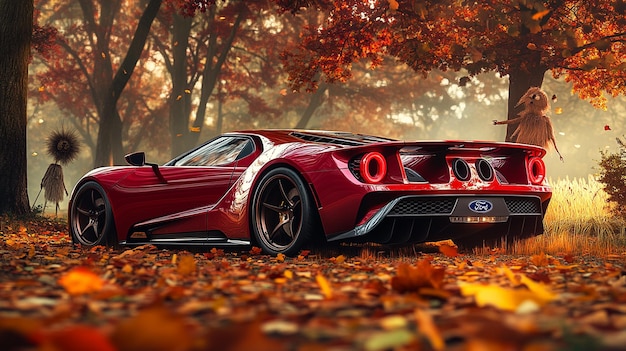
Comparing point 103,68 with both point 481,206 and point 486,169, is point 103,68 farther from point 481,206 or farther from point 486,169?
point 481,206

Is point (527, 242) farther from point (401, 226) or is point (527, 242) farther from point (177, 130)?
point (177, 130)

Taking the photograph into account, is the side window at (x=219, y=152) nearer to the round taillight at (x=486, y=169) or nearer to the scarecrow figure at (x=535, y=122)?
the round taillight at (x=486, y=169)

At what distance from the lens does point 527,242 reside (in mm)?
7676

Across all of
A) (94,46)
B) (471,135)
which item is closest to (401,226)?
(94,46)

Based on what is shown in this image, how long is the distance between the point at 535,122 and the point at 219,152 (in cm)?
660

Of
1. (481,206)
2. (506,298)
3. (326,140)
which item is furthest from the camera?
(326,140)

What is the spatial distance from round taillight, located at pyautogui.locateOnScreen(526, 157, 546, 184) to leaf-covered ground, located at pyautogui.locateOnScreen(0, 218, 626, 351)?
149 centimetres

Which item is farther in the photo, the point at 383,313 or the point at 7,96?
the point at 7,96

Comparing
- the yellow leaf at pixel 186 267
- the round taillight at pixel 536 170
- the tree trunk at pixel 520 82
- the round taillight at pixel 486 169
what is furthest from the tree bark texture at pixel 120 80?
the yellow leaf at pixel 186 267

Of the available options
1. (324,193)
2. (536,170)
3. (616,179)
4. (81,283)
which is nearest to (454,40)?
(616,179)

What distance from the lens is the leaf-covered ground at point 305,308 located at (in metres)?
2.12

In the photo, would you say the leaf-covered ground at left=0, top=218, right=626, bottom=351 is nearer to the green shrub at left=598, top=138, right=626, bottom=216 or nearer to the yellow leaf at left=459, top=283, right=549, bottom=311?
the yellow leaf at left=459, top=283, right=549, bottom=311

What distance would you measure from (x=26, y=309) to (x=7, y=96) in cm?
1010

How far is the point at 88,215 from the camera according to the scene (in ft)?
27.7
